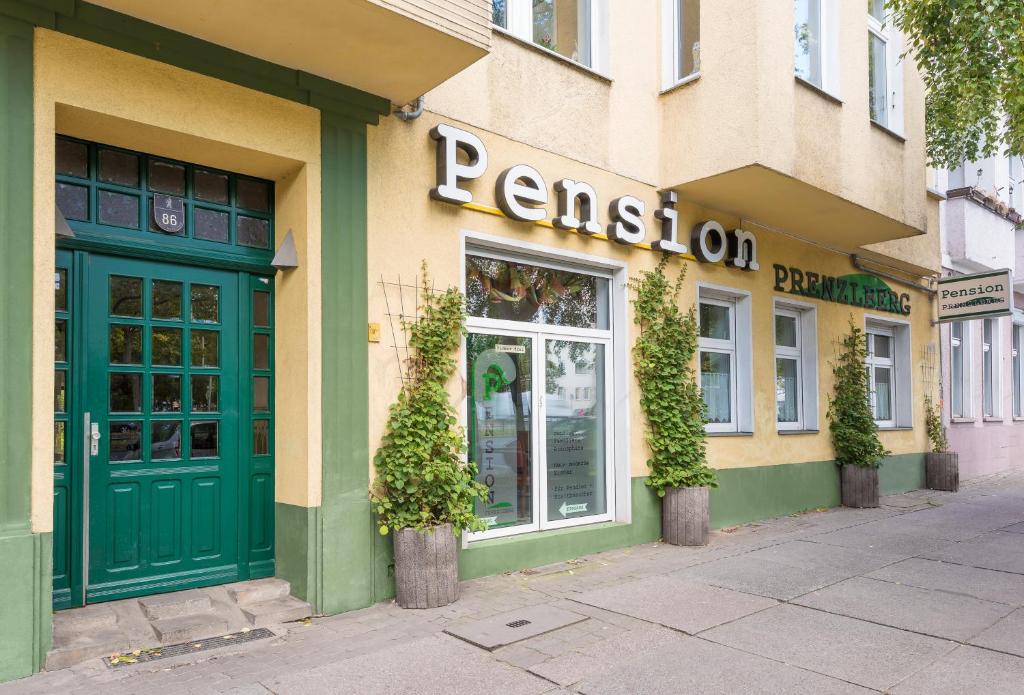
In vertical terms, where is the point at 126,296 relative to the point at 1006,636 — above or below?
above

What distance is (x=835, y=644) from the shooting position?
15.5 feet

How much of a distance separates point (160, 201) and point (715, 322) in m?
6.39

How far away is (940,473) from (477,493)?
9902mm

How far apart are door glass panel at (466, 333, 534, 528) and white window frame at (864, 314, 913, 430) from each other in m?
7.62

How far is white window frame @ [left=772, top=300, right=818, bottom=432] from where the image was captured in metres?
10.4

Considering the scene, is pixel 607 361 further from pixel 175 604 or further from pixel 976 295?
pixel 976 295

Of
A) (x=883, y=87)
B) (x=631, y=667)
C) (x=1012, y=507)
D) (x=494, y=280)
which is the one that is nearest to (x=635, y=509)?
(x=494, y=280)

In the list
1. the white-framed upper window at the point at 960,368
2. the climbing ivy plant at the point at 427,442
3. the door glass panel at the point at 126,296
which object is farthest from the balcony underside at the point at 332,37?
the white-framed upper window at the point at 960,368

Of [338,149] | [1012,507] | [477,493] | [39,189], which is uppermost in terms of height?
[338,149]

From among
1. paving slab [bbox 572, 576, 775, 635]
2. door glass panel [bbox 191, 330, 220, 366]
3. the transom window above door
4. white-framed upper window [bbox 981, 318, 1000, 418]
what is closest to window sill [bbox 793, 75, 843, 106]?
paving slab [bbox 572, 576, 775, 635]

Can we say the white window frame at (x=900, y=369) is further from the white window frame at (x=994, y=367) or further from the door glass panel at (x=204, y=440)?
the door glass panel at (x=204, y=440)

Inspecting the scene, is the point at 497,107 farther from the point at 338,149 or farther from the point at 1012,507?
the point at 1012,507

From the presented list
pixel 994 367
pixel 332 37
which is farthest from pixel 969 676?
pixel 994 367

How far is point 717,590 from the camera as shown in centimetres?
597
